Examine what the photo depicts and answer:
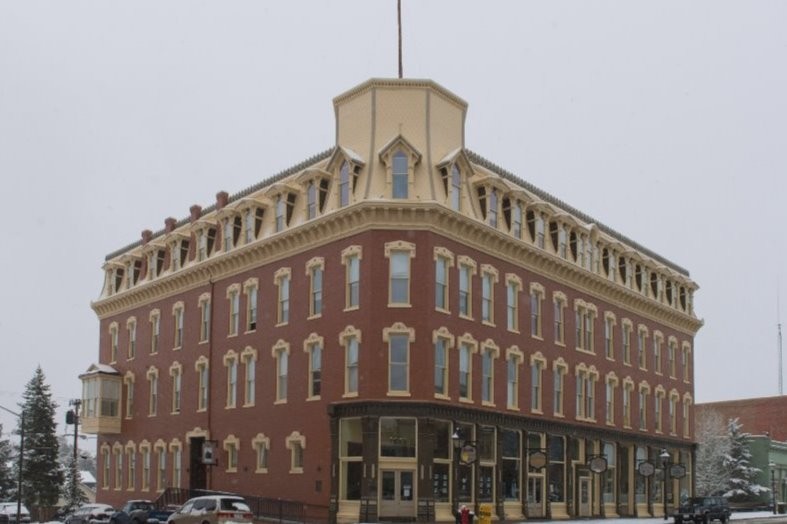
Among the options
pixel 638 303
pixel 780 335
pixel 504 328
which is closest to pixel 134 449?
pixel 504 328

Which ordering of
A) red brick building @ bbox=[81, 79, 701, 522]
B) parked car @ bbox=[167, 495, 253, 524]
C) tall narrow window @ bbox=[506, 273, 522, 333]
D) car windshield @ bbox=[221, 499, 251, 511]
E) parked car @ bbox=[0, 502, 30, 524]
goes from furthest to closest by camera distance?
parked car @ bbox=[0, 502, 30, 524] → tall narrow window @ bbox=[506, 273, 522, 333] → red brick building @ bbox=[81, 79, 701, 522] → car windshield @ bbox=[221, 499, 251, 511] → parked car @ bbox=[167, 495, 253, 524]

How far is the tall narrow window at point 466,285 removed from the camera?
48.6 m

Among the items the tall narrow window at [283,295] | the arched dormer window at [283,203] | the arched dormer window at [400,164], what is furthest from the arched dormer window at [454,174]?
the tall narrow window at [283,295]

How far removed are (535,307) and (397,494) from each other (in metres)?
15.2

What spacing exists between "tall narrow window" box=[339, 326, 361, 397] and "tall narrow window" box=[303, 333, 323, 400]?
6.63 ft

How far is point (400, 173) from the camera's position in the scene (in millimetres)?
46938

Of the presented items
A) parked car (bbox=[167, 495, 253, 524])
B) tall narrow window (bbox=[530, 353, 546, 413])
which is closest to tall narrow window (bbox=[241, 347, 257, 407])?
parked car (bbox=[167, 495, 253, 524])

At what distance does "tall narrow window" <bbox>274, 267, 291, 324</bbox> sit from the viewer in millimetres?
51531

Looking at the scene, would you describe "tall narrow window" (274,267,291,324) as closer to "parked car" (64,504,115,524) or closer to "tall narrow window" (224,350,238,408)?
"tall narrow window" (224,350,238,408)

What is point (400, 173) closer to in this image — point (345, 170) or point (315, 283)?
point (345, 170)

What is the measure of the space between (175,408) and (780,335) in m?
105

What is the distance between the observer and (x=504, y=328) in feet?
171

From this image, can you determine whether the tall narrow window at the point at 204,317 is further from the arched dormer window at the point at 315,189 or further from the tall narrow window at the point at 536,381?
the tall narrow window at the point at 536,381

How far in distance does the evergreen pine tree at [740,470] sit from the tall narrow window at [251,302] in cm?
5710
